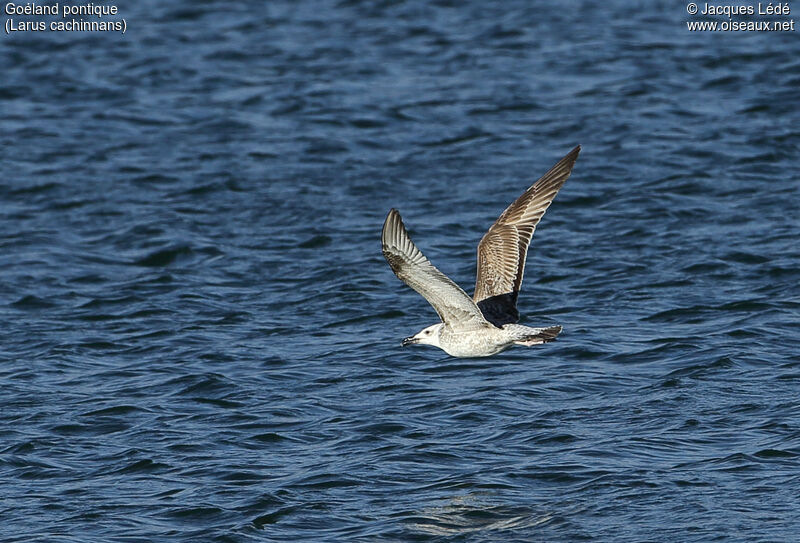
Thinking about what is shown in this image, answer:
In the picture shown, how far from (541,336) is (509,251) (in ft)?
5.16

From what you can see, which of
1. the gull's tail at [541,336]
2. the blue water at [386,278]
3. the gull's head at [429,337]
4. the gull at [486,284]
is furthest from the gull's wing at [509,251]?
the blue water at [386,278]

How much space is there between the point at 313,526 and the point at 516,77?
14.8 metres

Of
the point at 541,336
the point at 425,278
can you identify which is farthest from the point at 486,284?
the point at 425,278

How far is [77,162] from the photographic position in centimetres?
1972

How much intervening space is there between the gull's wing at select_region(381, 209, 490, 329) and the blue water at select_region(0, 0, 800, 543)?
4.50 ft

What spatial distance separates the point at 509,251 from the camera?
10.7 metres

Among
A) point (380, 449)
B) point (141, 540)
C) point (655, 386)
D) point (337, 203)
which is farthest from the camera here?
point (337, 203)

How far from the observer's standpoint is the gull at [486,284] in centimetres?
873

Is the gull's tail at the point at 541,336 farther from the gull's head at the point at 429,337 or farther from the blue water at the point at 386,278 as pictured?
the blue water at the point at 386,278

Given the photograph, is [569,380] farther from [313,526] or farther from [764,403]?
[313,526]

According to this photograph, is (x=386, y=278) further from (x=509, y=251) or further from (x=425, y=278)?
(x=425, y=278)

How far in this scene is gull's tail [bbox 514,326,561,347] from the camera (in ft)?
30.1

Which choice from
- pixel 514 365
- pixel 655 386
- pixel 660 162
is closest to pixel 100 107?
pixel 660 162

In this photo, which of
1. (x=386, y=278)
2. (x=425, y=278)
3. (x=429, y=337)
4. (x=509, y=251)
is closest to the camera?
(x=425, y=278)
